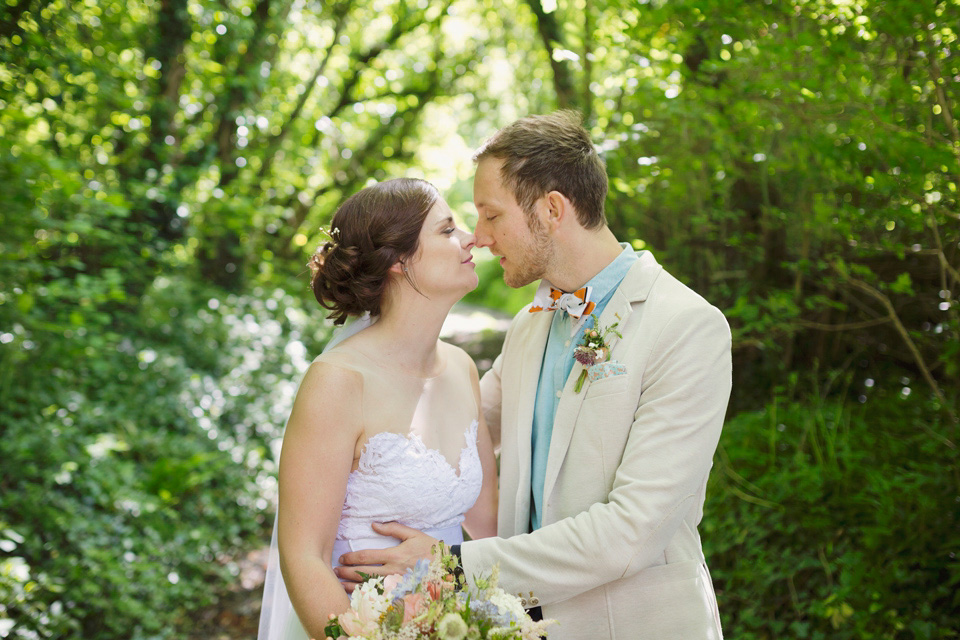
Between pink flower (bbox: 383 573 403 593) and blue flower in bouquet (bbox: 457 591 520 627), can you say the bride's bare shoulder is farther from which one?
blue flower in bouquet (bbox: 457 591 520 627)

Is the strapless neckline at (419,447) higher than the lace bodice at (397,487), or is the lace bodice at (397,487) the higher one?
the strapless neckline at (419,447)

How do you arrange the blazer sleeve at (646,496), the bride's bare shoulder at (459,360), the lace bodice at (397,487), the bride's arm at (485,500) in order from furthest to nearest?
the bride's bare shoulder at (459,360) < the bride's arm at (485,500) < the lace bodice at (397,487) < the blazer sleeve at (646,496)

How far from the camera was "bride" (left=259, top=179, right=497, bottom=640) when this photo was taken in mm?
2268

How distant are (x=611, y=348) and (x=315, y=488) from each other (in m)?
1.02

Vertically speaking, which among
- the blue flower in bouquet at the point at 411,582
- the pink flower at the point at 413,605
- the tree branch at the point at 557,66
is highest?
the tree branch at the point at 557,66

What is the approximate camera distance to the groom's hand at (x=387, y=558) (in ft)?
7.54

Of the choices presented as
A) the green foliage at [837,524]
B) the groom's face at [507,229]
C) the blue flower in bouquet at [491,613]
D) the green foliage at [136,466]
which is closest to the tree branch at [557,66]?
the green foliage at [837,524]

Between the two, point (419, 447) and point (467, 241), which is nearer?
point (419, 447)

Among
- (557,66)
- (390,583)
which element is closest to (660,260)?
(557,66)

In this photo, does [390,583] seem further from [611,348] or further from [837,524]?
[837,524]

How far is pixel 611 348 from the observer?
93.2 inches

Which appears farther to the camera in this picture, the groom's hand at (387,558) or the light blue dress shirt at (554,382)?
the light blue dress shirt at (554,382)

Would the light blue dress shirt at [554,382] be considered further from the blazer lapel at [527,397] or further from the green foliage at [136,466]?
the green foliage at [136,466]

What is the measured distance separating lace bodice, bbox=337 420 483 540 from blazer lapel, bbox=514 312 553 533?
0.88ft
